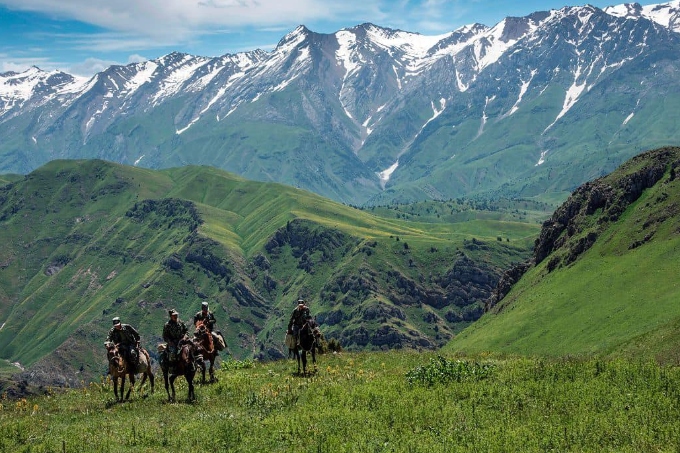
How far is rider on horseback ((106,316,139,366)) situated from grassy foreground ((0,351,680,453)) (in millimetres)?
2499

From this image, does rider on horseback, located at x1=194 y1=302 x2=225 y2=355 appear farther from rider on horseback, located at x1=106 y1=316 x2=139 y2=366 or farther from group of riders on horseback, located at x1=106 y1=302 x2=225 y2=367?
rider on horseback, located at x1=106 y1=316 x2=139 y2=366

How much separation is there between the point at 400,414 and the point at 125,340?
1802cm

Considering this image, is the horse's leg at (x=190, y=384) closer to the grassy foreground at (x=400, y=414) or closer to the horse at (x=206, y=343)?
the grassy foreground at (x=400, y=414)

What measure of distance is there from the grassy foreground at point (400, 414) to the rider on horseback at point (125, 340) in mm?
2499

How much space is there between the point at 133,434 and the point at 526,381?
1943 centimetres

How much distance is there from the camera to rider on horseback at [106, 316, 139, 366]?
128 feet

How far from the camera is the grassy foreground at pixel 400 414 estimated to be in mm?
26469

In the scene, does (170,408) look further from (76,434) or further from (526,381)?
(526,381)

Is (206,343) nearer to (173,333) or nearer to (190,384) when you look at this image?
(173,333)

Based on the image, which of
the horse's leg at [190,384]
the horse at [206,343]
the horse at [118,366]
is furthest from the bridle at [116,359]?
the horse at [206,343]

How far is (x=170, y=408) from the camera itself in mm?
35188

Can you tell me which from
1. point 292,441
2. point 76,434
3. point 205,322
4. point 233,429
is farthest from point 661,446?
point 205,322

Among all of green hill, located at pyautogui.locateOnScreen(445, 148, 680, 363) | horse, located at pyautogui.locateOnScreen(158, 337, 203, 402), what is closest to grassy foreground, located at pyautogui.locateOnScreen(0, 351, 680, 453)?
horse, located at pyautogui.locateOnScreen(158, 337, 203, 402)

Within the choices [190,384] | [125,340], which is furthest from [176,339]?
[125,340]
